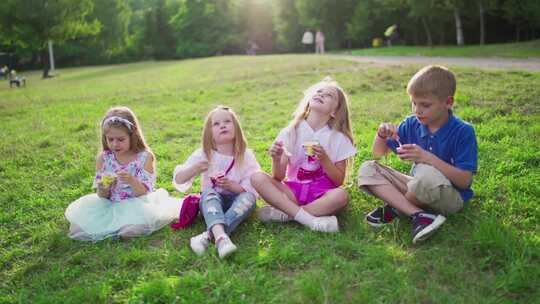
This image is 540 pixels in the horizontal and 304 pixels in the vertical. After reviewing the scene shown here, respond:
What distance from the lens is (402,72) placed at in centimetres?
1212

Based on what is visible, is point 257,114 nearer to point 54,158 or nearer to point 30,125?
point 54,158

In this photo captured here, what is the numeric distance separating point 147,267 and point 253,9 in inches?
2169

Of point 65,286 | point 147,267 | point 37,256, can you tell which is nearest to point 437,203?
point 147,267

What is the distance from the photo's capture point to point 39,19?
26672 mm

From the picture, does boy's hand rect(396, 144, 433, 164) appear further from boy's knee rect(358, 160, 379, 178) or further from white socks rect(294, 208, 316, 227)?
white socks rect(294, 208, 316, 227)

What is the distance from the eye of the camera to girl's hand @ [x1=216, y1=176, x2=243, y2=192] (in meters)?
3.86

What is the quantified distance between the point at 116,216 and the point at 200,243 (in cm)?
97

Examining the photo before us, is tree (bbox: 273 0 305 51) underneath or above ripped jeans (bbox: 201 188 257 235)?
above

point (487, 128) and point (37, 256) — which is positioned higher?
point (487, 128)

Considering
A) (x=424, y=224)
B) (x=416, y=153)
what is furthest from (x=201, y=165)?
(x=424, y=224)

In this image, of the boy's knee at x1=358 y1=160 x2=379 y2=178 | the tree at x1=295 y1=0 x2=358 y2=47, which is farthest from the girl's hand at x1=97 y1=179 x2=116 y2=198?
the tree at x1=295 y1=0 x2=358 y2=47

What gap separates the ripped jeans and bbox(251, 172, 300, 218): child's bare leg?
0.13 m

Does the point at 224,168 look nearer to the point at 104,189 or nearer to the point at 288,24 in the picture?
the point at 104,189

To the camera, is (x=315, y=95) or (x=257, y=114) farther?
(x=257, y=114)
